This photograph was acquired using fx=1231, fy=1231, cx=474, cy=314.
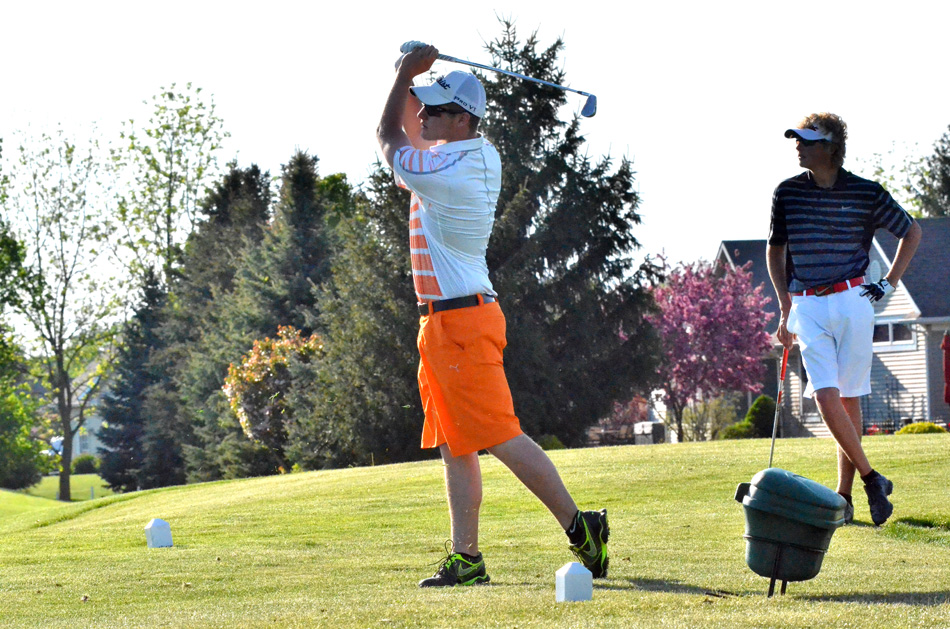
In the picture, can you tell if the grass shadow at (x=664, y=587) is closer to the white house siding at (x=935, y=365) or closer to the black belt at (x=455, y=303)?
the black belt at (x=455, y=303)

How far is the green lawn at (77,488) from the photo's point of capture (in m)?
55.8

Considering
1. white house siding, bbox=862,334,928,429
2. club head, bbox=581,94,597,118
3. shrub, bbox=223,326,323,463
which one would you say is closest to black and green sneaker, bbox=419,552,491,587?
club head, bbox=581,94,597,118

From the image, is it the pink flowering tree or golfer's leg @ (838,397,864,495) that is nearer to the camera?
golfer's leg @ (838,397,864,495)

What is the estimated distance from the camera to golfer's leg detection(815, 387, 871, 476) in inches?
255

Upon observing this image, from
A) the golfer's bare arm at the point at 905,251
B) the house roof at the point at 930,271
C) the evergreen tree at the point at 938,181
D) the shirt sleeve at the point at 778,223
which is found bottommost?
the golfer's bare arm at the point at 905,251

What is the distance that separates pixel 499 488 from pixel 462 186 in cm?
609

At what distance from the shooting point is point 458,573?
5.06m

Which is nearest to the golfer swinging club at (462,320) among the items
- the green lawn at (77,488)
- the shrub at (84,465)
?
the green lawn at (77,488)

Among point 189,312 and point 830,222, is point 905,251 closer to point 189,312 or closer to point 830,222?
point 830,222

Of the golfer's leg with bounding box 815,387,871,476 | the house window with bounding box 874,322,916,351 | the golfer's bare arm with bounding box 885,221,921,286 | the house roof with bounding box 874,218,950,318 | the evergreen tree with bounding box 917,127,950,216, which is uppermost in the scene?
the evergreen tree with bounding box 917,127,950,216

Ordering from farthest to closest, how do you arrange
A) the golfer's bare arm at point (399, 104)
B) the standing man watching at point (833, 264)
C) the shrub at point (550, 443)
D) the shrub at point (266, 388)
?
the shrub at point (266, 388)
the shrub at point (550, 443)
the standing man watching at point (833, 264)
the golfer's bare arm at point (399, 104)

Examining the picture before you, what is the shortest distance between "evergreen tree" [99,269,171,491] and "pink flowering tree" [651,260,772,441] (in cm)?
1876

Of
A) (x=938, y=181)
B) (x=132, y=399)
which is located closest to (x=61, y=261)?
(x=132, y=399)

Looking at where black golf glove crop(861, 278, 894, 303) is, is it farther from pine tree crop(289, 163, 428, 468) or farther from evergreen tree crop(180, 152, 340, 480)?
evergreen tree crop(180, 152, 340, 480)
